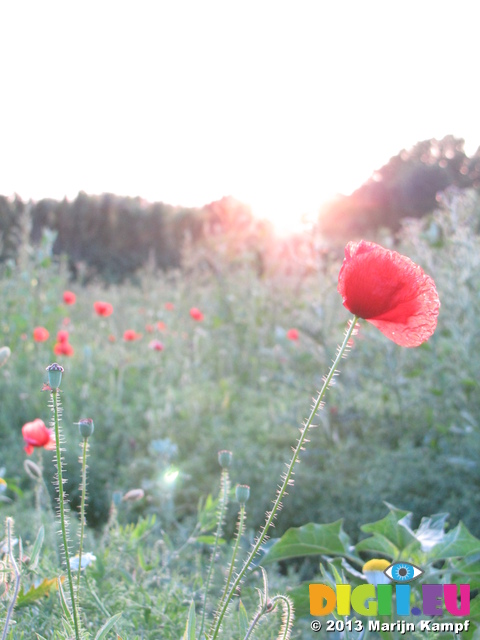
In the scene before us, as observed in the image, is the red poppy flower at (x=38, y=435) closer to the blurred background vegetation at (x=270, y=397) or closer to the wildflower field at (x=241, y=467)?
the wildflower field at (x=241, y=467)

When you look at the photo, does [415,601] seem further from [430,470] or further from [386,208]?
[386,208]

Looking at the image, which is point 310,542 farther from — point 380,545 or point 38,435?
point 38,435

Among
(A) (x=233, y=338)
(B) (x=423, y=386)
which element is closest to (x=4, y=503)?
(B) (x=423, y=386)

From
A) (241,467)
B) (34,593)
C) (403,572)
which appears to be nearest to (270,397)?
(241,467)

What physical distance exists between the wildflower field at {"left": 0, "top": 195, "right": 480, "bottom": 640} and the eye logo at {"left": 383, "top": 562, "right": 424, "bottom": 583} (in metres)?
0.06

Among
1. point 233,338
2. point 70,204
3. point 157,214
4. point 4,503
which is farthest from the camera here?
point 157,214

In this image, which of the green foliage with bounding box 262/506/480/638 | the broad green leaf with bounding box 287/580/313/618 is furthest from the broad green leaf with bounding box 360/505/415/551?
the broad green leaf with bounding box 287/580/313/618

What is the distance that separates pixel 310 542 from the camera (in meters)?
1.32

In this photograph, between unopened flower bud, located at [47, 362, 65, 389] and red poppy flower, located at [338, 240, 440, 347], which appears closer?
unopened flower bud, located at [47, 362, 65, 389]

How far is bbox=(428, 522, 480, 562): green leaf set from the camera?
49.3 inches

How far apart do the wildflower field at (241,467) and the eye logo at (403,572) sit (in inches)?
2.5

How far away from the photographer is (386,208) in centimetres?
2083

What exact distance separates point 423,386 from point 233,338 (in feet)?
7.31

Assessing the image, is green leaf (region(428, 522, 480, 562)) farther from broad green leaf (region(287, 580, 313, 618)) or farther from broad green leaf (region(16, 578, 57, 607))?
broad green leaf (region(16, 578, 57, 607))
